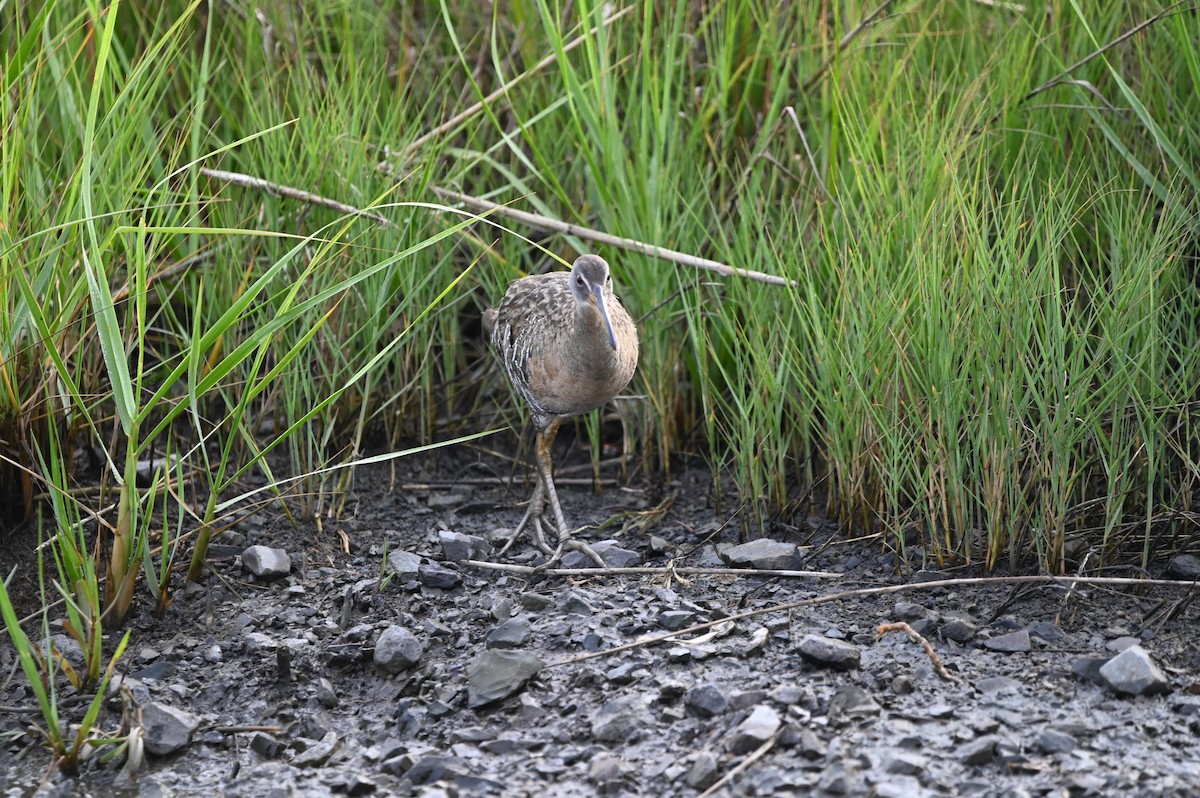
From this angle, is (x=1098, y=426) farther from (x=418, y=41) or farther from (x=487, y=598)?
(x=418, y=41)

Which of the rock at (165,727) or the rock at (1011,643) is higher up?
the rock at (165,727)

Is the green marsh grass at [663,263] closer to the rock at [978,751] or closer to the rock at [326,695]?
the rock at [326,695]

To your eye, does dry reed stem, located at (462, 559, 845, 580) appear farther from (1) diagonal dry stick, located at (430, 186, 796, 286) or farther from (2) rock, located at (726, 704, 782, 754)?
(1) diagonal dry stick, located at (430, 186, 796, 286)

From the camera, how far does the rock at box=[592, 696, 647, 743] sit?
3006 mm

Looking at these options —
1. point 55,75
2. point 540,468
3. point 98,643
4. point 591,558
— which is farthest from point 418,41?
point 98,643

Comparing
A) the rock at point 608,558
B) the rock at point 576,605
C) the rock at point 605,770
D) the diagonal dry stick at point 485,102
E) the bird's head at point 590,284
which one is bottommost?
the rock at point 608,558

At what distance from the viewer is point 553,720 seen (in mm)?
3119

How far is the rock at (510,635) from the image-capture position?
3.41m

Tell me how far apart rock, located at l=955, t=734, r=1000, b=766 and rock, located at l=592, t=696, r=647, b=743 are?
2.32 ft

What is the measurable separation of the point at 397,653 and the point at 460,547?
664 millimetres

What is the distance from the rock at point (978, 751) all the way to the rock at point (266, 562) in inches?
78.9

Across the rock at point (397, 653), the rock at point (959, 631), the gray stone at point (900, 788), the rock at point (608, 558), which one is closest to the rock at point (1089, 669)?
the rock at point (959, 631)

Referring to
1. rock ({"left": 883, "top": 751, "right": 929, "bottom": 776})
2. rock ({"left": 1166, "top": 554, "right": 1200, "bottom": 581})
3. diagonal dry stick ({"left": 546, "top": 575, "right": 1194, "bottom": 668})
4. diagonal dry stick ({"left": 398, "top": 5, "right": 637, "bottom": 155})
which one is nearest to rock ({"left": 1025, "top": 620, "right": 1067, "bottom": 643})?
diagonal dry stick ({"left": 546, "top": 575, "right": 1194, "bottom": 668})

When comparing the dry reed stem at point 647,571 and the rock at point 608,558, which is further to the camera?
the rock at point 608,558
